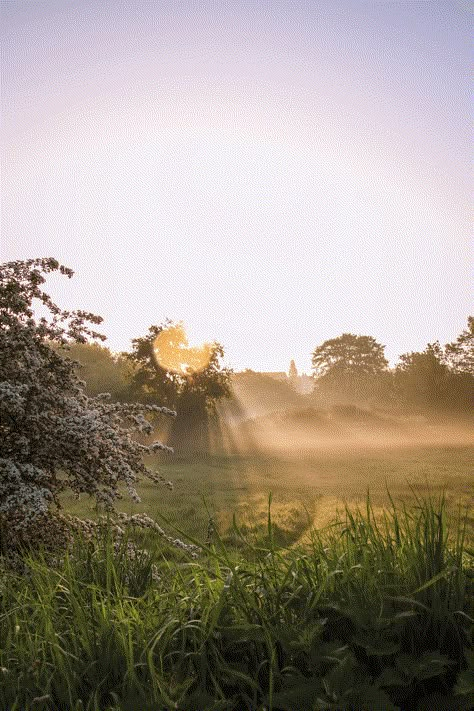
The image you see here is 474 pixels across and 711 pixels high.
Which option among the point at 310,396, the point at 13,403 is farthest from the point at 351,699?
the point at 310,396

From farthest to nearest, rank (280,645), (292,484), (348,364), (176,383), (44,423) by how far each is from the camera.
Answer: (348,364), (176,383), (292,484), (44,423), (280,645)

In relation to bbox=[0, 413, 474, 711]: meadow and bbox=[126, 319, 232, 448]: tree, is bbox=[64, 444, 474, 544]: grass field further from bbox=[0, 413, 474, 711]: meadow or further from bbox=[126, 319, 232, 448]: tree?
→ bbox=[126, 319, 232, 448]: tree

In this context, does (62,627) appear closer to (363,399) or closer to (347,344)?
(363,399)

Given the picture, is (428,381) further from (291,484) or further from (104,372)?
(291,484)

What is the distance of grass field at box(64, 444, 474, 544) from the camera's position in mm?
14991

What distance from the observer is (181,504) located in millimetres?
18000

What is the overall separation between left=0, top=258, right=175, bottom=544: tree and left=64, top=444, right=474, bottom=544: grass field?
0.93 metres

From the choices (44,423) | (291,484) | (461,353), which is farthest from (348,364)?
(44,423)

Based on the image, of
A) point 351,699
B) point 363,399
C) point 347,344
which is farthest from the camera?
point 347,344

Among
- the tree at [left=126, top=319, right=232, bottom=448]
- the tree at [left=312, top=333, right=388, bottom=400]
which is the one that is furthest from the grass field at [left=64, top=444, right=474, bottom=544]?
the tree at [left=312, top=333, right=388, bottom=400]

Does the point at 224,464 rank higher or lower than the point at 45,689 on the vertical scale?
lower

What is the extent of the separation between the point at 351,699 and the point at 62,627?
224 centimetres

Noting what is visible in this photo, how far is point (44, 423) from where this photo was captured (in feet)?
23.0

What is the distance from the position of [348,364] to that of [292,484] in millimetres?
107086
